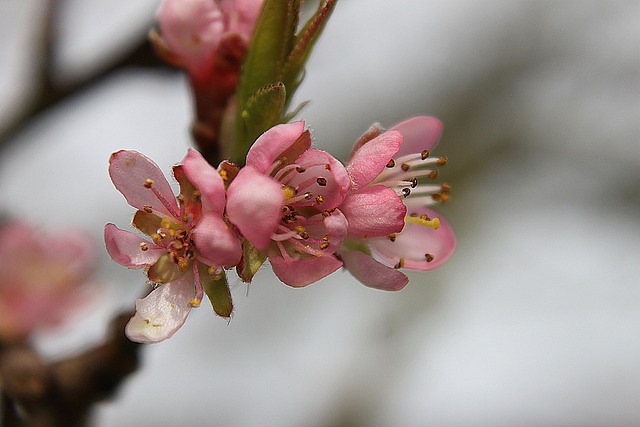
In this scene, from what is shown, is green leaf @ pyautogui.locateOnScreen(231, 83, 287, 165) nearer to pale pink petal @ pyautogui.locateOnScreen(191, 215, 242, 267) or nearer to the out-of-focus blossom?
pale pink petal @ pyautogui.locateOnScreen(191, 215, 242, 267)

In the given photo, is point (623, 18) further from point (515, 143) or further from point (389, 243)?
point (389, 243)

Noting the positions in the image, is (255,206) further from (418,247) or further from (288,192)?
(418,247)

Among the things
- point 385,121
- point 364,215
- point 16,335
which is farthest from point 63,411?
point 385,121

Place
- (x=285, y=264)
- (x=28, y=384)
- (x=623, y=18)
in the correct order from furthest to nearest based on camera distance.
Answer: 1. (x=623, y=18)
2. (x=28, y=384)
3. (x=285, y=264)

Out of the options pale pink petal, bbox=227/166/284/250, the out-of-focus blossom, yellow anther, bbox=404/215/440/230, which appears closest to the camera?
pale pink petal, bbox=227/166/284/250

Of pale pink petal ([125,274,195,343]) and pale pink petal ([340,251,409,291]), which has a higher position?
pale pink petal ([340,251,409,291])

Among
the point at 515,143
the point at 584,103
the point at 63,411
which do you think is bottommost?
the point at 63,411

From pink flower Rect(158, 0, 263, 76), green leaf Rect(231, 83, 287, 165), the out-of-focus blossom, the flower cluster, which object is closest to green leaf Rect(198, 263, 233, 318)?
the flower cluster
